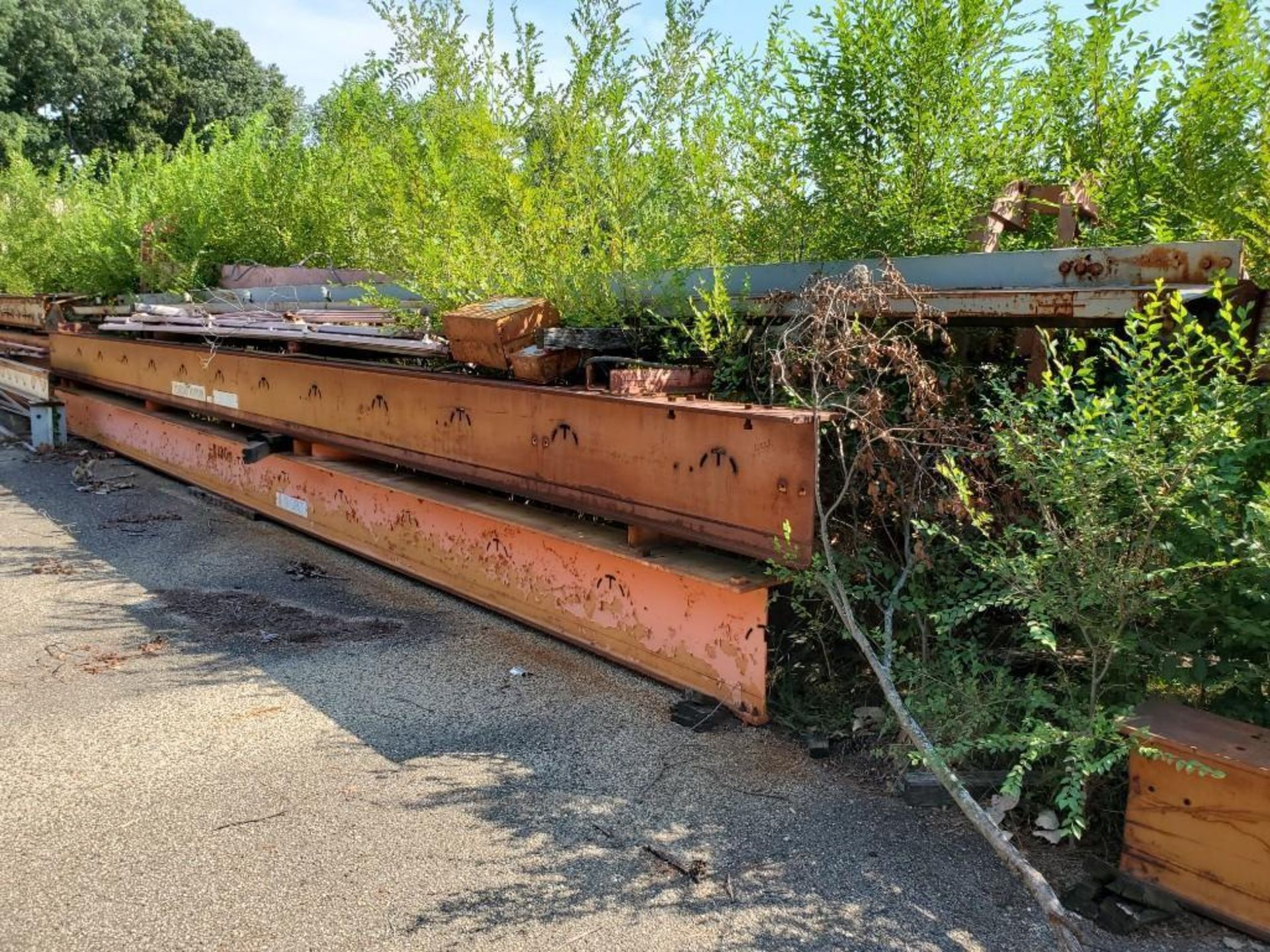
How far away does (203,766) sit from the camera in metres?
3.38

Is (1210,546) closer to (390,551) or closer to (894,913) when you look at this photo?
(894,913)

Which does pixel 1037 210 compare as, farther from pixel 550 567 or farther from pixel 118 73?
pixel 118 73

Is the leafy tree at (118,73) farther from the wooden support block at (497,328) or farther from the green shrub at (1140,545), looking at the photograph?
the green shrub at (1140,545)

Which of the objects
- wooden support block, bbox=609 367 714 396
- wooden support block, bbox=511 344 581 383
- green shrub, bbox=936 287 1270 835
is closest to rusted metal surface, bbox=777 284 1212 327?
green shrub, bbox=936 287 1270 835

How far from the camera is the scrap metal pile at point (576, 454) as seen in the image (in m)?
3.32

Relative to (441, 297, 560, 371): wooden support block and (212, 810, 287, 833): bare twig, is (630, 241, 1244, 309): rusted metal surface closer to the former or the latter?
(441, 297, 560, 371): wooden support block

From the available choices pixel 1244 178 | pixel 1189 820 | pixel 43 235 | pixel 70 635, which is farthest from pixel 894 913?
pixel 43 235

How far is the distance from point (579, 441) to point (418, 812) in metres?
1.68

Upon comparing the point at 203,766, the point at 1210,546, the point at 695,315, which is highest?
the point at 695,315

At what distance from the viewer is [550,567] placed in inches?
176

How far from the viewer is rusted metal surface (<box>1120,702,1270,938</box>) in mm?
2342

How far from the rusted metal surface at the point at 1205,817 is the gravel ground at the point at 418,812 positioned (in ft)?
0.43

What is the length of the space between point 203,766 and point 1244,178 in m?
4.68

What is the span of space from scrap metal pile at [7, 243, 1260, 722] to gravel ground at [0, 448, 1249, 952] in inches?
13.7
